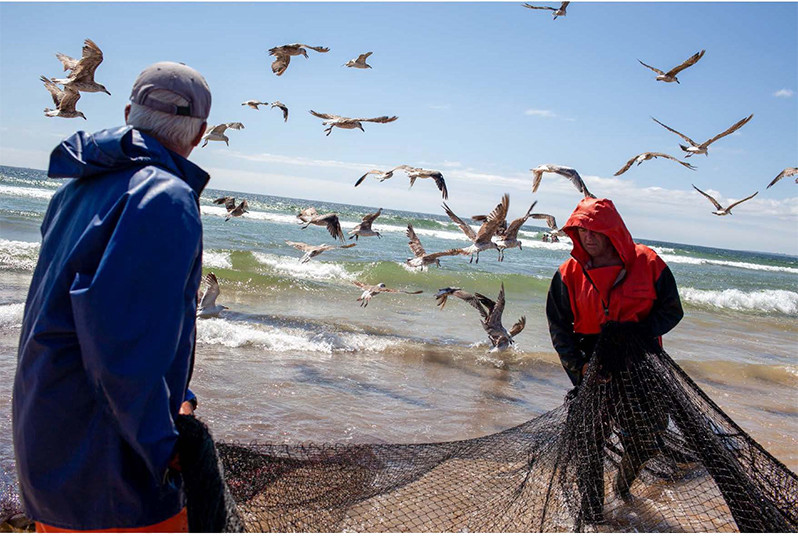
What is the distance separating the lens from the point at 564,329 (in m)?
4.17

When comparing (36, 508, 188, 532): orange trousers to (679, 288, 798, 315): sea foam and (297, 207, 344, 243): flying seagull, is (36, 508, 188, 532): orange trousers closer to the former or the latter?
(297, 207, 344, 243): flying seagull

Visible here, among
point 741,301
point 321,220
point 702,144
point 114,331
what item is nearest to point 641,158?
point 702,144

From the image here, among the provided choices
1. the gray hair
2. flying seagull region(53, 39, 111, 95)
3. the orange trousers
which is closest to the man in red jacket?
the orange trousers

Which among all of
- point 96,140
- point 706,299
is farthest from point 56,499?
point 706,299

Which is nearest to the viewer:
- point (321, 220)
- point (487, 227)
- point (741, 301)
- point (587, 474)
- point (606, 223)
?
point (587, 474)

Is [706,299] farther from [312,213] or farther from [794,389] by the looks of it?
[312,213]

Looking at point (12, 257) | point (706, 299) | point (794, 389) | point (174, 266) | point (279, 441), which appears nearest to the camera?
point (174, 266)

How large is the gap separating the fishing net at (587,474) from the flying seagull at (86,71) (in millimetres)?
7610

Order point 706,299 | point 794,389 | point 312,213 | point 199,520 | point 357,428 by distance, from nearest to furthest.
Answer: point 199,520 < point 357,428 < point 794,389 < point 312,213 < point 706,299

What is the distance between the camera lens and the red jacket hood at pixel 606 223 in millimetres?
3895

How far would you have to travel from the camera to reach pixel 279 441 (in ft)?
17.7

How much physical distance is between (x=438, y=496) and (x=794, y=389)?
7502 mm

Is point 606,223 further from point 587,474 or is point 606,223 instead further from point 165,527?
point 165,527

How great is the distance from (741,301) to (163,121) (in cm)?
2472
